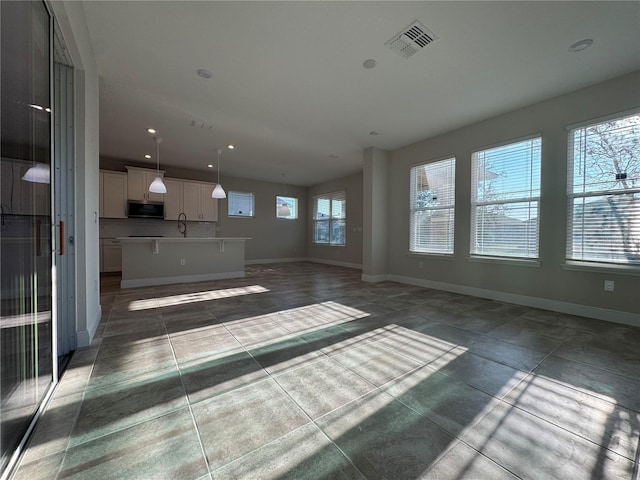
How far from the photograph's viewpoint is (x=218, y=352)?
228 cm

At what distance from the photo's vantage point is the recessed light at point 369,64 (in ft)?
9.31

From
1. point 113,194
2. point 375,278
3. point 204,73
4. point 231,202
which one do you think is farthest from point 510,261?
point 113,194

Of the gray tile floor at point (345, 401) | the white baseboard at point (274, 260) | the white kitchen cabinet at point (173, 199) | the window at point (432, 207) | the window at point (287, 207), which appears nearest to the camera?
the gray tile floor at point (345, 401)

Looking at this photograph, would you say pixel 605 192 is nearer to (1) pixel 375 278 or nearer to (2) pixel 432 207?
(2) pixel 432 207

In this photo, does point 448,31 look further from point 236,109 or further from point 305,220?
point 305,220

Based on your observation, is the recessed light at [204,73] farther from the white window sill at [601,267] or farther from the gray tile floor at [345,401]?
the white window sill at [601,267]

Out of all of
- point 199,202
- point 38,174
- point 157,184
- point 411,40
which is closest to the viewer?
point 38,174

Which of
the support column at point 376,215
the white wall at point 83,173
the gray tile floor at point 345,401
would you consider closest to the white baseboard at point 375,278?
the support column at point 376,215

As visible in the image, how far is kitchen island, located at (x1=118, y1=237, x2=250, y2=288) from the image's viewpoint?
193 inches

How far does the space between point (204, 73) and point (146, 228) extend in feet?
17.8

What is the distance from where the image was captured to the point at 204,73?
312cm

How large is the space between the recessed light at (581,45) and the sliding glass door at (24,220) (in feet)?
14.2

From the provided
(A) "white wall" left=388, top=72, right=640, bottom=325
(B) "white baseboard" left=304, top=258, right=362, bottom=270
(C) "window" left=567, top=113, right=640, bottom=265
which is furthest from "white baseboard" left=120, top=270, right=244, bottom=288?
(C) "window" left=567, top=113, right=640, bottom=265

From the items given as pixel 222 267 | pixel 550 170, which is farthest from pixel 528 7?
pixel 222 267
